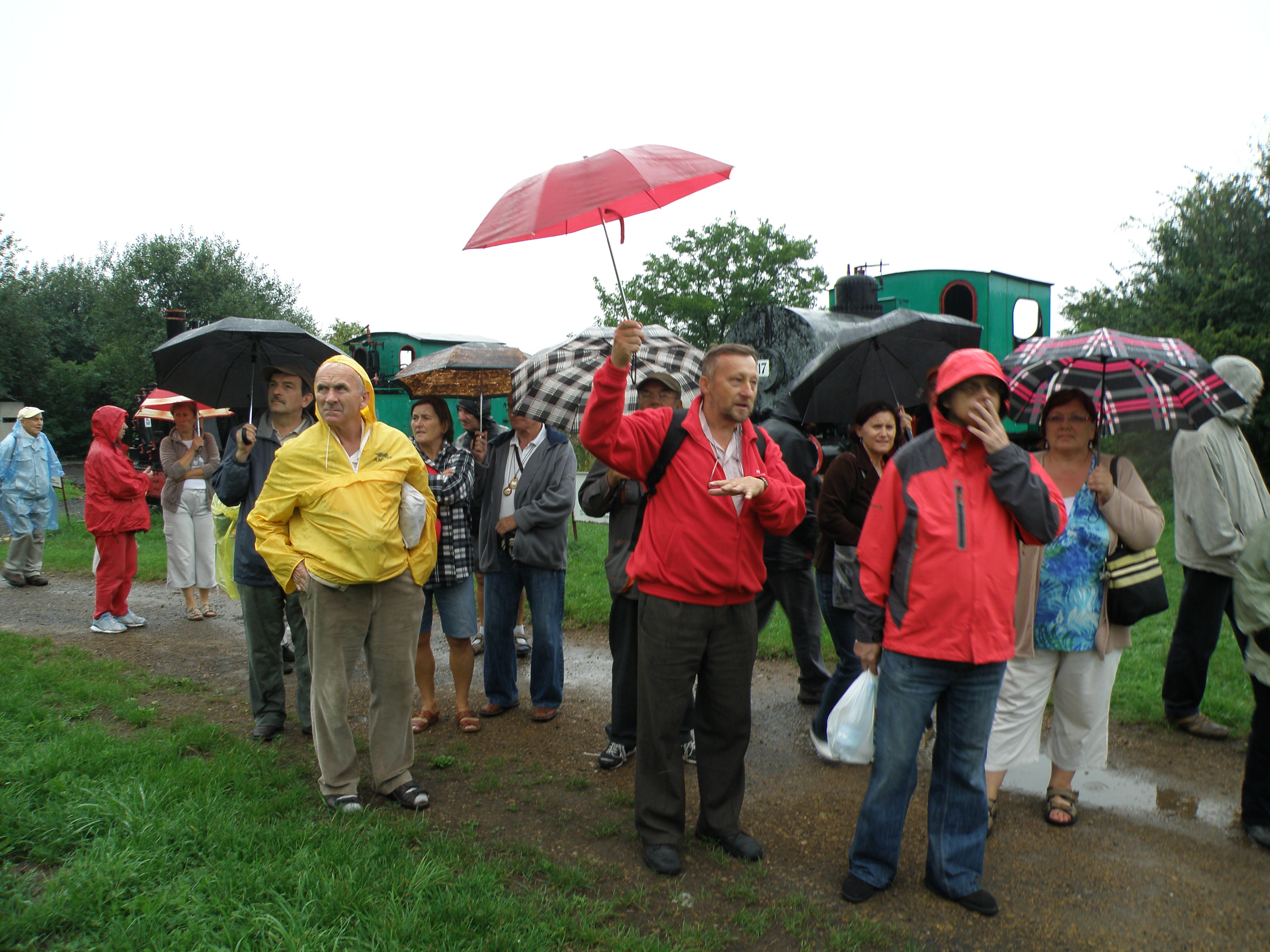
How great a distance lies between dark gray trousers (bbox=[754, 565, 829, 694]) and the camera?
201 inches

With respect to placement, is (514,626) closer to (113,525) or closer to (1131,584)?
(1131,584)

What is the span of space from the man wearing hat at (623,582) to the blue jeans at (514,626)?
26.2 inches

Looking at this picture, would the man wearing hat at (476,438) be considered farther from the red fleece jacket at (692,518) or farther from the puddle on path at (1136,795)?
the puddle on path at (1136,795)

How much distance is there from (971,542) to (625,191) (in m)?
1.79

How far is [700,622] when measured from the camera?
11.1 feet

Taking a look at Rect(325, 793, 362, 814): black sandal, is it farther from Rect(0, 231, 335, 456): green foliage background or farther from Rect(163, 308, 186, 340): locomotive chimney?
Rect(0, 231, 335, 456): green foliage background

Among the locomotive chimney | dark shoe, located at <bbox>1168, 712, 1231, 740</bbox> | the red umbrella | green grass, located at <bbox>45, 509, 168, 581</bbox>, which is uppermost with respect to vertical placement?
the locomotive chimney

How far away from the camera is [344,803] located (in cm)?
384

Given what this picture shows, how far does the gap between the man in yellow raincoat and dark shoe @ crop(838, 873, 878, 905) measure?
1.97 m

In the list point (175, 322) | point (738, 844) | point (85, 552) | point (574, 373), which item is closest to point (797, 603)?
point (738, 844)

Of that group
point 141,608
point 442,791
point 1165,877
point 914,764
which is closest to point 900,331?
point 914,764

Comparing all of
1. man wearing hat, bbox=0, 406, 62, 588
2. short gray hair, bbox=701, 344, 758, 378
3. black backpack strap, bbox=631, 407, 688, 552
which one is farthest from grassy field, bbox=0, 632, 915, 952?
man wearing hat, bbox=0, 406, 62, 588

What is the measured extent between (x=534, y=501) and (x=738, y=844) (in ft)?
7.84

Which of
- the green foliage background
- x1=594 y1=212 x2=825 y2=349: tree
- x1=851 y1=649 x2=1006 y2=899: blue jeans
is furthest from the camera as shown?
x1=594 y1=212 x2=825 y2=349: tree
